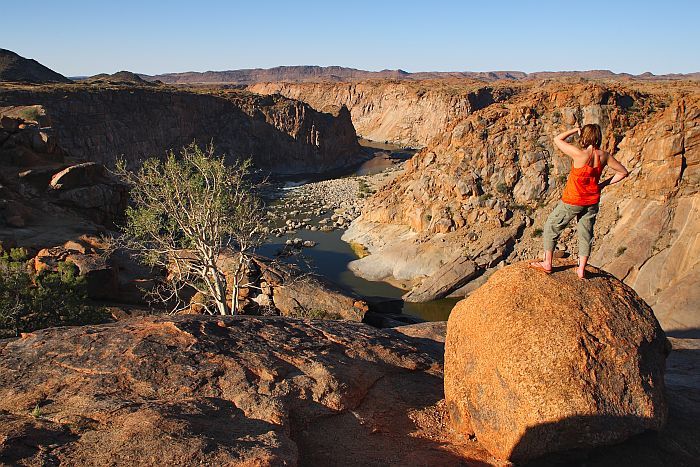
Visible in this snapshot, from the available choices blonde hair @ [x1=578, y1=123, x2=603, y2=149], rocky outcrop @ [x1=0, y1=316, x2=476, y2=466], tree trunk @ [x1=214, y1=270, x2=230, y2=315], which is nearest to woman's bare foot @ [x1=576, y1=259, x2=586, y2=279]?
blonde hair @ [x1=578, y1=123, x2=603, y2=149]

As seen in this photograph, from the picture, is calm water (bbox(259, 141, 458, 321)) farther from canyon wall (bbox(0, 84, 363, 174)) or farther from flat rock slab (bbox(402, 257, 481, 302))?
canyon wall (bbox(0, 84, 363, 174))

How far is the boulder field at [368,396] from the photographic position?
5895 millimetres

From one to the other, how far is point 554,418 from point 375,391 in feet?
10.1

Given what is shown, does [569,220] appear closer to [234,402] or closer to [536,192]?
[234,402]

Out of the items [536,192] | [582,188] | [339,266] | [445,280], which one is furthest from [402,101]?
[582,188]

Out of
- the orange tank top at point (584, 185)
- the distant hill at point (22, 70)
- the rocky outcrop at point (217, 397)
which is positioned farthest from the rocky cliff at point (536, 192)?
the distant hill at point (22, 70)

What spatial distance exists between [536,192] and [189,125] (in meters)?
56.9

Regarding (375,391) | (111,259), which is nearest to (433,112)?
(111,259)

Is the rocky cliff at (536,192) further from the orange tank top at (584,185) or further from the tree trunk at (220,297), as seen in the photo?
the orange tank top at (584,185)

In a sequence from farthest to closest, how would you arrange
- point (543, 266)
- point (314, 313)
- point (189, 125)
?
1. point (189, 125)
2. point (314, 313)
3. point (543, 266)

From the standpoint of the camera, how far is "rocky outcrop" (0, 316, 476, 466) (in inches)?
220

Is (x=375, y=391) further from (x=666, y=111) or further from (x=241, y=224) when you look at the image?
(x=666, y=111)

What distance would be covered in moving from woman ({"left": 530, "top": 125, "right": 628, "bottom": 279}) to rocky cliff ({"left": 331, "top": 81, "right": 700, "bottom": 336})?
70.7 feet

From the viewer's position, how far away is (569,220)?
7547mm
